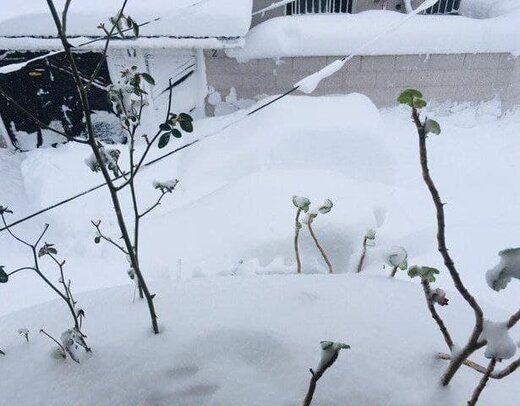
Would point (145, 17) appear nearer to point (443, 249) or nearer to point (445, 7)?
point (443, 249)

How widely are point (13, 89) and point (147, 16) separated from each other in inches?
98.0

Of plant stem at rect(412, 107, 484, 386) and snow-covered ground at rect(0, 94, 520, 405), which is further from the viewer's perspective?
snow-covered ground at rect(0, 94, 520, 405)

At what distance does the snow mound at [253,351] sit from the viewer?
2.85 ft

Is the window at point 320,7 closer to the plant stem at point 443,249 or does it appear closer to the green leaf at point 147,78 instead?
the green leaf at point 147,78

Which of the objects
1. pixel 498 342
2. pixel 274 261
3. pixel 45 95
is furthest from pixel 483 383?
pixel 45 95

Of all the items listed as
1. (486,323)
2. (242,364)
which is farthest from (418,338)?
(242,364)

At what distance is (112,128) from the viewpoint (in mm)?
6023

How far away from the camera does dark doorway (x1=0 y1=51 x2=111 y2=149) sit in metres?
5.40

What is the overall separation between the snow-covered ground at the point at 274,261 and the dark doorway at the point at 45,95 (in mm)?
569

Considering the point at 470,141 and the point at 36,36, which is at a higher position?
the point at 36,36

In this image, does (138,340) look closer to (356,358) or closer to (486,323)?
(356,358)

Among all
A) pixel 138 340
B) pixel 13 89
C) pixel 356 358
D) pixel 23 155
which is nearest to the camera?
pixel 356 358

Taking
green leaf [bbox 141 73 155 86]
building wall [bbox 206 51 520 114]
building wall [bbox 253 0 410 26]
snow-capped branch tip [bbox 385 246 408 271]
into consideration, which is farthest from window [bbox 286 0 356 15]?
snow-capped branch tip [bbox 385 246 408 271]

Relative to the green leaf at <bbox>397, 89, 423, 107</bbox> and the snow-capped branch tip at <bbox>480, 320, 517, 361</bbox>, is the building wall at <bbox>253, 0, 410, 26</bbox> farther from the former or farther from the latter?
the snow-capped branch tip at <bbox>480, 320, 517, 361</bbox>
